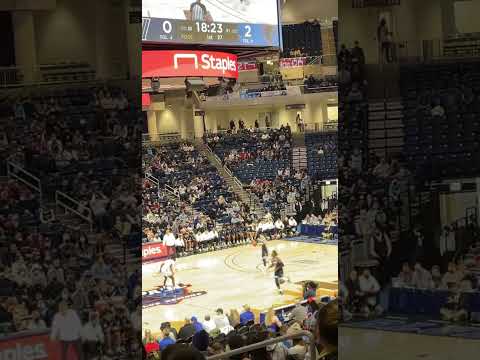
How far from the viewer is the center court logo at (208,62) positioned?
1553cm

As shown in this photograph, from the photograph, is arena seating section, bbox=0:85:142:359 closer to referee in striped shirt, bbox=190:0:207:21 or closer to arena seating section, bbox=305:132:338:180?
referee in striped shirt, bbox=190:0:207:21

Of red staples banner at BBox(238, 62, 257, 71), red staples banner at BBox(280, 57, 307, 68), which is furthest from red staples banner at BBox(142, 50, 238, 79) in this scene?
red staples banner at BBox(280, 57, 307, 68)

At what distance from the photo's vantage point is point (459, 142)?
354 cm

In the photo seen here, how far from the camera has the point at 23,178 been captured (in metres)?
3.34

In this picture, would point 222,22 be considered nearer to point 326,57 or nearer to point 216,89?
point 216,89

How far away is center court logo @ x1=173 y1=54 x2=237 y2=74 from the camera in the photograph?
15.5 metres

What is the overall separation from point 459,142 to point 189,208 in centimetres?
1651

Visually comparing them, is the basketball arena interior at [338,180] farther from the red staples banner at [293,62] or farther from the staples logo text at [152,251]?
the red staples banner at [293,62]

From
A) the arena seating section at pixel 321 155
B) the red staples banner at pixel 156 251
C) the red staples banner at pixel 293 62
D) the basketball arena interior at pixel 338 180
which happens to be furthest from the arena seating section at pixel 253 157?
the basketball arena interior at pixel 338 180

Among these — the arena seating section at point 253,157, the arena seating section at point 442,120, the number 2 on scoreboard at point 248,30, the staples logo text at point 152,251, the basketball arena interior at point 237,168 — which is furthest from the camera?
the arena seating section at point 253,157

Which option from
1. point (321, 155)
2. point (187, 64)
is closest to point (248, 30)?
point (187, 64)

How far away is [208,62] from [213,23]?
35.6 inches

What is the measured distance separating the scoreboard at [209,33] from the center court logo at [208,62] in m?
0.43

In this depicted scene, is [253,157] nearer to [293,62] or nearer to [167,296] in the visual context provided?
[293,62]
